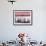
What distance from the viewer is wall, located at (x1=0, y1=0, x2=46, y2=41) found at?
4.95 meters

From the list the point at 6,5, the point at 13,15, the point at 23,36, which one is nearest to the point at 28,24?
the point at 13,15

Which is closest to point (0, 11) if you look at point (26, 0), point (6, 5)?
point (6, 5)

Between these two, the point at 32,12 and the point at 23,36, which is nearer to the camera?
the point at 23,36

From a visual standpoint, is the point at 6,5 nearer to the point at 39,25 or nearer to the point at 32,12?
the point at 32,12

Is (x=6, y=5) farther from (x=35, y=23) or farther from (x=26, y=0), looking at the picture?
(x=35, y=23)

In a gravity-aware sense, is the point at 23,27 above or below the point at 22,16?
below

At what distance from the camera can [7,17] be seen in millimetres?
4992

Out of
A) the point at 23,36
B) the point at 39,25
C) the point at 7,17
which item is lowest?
the point at 23,36

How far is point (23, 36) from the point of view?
3307 millimetres

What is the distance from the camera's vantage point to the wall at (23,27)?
495 cm

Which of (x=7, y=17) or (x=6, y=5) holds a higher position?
(x=6, y=5)

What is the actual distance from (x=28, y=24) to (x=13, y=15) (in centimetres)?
67

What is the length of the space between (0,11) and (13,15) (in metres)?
0.52

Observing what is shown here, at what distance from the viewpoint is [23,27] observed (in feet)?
16.4
